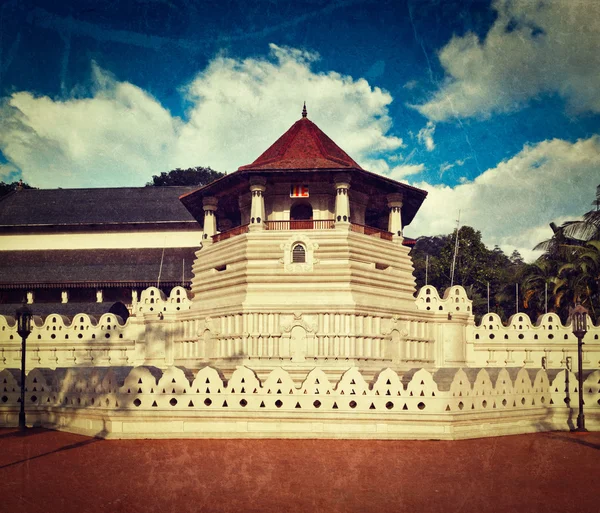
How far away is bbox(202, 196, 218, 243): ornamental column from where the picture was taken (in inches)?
1179

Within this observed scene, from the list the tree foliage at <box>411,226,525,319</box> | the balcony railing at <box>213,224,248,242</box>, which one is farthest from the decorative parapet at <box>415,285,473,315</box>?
the tree foliage at <box>411,226,525,319</box>

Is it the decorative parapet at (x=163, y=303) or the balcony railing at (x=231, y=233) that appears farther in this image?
the decorative parapet at (x=163, y=303)

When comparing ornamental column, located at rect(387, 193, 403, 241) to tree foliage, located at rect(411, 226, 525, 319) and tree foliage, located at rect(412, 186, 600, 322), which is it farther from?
tree foliage, located at rect(411, 226, 525, 319)

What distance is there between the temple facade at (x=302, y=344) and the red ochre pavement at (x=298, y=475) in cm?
84

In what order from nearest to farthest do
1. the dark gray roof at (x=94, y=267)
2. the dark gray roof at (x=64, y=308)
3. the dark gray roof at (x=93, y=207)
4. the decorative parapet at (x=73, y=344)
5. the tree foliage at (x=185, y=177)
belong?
the decorative parapet at (x=73, y=344), the dark gray roof at (x=64, y=308), the dark gray roof at (x=94, y=267), the dark gray roof at (x=93, y=207), the tree foliage at (x=185, y=177)

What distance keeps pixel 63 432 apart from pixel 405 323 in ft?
46.1

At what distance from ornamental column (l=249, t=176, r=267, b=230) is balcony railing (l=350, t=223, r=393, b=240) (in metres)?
3.58

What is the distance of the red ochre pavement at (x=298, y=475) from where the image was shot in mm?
11766

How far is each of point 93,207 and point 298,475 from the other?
37.1 m

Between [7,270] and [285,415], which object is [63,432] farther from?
[7,270]

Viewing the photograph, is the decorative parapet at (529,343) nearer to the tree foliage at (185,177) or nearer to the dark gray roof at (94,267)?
the dark gray roof at (94,267)

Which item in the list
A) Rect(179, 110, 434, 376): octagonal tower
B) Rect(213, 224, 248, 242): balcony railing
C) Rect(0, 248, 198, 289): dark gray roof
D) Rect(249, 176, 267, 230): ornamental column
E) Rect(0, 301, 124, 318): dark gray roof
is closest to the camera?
Rect(179, 110, 434, 376): octagonal tower

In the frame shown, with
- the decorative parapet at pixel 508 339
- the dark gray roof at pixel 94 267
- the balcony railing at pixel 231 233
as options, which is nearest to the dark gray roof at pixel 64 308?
the dark gray roof at pixel 94 267

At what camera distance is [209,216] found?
30.2 meters
